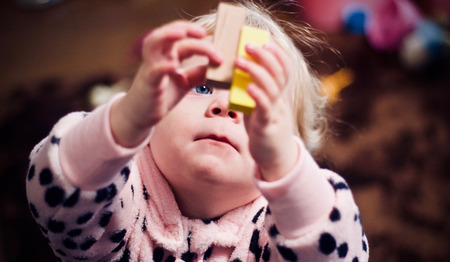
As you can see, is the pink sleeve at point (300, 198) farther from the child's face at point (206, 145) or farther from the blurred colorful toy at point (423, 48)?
the blurred colorful toy at point (423, 48)

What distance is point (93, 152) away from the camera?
449 mm

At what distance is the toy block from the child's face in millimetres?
108

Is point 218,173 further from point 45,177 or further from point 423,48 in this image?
point 423,48

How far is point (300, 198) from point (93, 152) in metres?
0.21

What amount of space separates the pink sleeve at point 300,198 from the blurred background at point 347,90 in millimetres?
476

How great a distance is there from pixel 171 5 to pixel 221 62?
4.26ft

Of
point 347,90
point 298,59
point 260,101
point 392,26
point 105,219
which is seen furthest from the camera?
point 392,26

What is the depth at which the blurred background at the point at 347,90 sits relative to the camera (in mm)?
1067

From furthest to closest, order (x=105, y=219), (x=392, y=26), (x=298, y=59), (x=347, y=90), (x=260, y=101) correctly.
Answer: (x=392, y=26) < (x=347, y=90) < (x=298, y=59) < (x=105, y=219) < (x=260, y=101)

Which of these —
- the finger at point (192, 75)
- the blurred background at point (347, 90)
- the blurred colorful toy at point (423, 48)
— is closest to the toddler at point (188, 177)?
the finger at point (192, 75)

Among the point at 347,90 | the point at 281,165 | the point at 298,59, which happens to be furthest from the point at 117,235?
the point at 347,90

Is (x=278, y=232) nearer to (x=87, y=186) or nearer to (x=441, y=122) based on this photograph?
(x=87, y=186)

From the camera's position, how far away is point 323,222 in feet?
1.55

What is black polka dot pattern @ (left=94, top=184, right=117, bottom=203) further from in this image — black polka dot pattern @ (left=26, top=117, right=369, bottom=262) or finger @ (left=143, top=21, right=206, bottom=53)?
finger @ (left=143, top=21, right=206, bottom=53)
